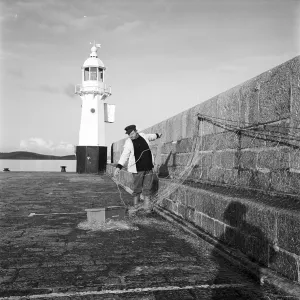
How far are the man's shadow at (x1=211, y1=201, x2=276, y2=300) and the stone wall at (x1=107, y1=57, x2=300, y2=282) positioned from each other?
0.04 ft

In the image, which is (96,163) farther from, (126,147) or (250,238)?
(250,238)

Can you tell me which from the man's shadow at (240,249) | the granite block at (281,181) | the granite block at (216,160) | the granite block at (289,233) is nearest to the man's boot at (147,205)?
the granite block at (216,160)

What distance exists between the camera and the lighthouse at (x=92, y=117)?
2609 cm

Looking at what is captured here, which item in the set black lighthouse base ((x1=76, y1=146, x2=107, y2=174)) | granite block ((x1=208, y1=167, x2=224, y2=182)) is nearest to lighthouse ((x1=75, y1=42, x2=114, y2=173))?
black lighthouse base ((x1=76, y1=146, x2=107, y2=174))

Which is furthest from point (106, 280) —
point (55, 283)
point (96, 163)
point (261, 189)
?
point (96, 163)

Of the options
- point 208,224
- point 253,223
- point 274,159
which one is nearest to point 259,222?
point 253,223

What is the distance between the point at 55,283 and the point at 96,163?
22.6 meters

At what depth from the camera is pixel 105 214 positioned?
25.6 feet

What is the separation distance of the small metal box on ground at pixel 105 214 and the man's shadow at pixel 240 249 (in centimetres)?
244

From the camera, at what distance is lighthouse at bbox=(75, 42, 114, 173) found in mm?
26094

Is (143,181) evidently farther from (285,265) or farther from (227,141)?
(285,265)

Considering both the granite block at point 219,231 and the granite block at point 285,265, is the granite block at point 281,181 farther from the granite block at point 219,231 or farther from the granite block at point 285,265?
the granite block at point 285,265

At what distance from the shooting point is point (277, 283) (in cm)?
337

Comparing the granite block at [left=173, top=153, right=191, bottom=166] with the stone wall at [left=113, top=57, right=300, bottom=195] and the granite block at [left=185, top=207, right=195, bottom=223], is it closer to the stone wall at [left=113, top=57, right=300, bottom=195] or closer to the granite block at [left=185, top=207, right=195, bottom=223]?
the stone wall at [left=113, top=57, right=300, bottom=195]
